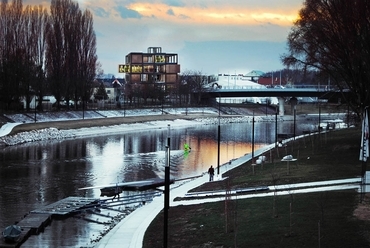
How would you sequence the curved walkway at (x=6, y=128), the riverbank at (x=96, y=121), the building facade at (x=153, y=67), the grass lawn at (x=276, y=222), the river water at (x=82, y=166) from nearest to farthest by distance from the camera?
1. the grass lawn at (x=276, y=222)
2. the river water at (x=82, y=166)
3. the curved walkway at (x=6, y=128)
4. the riverbank at (x=96, y=121)
5. the building facade at (x=153, y=67)

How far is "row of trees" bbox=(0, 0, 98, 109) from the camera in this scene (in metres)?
88.4

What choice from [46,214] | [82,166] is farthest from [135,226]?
[82,166]

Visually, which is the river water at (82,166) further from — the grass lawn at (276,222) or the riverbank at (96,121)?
the grass lawn at (276,222)

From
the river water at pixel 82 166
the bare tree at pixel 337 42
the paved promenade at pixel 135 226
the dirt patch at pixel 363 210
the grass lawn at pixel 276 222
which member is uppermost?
the bare tree at pixel 337 42

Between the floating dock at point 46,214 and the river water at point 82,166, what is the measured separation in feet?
1.23

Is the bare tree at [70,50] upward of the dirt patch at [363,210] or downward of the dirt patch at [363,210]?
upward

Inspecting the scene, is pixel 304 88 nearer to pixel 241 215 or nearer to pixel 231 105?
pixel 231 105

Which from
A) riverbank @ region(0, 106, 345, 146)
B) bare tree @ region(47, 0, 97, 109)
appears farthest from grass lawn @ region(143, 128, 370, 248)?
bare tree @ region(47, 0, 97, 109)

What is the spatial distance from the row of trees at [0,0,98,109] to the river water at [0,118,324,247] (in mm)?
17947

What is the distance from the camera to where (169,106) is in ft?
461

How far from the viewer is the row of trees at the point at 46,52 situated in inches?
3479

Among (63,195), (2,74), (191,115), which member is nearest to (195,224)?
(63,195)

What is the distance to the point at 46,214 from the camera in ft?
91.3

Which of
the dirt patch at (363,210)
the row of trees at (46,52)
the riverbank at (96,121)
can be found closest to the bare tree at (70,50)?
the row of trees at (46,52)
